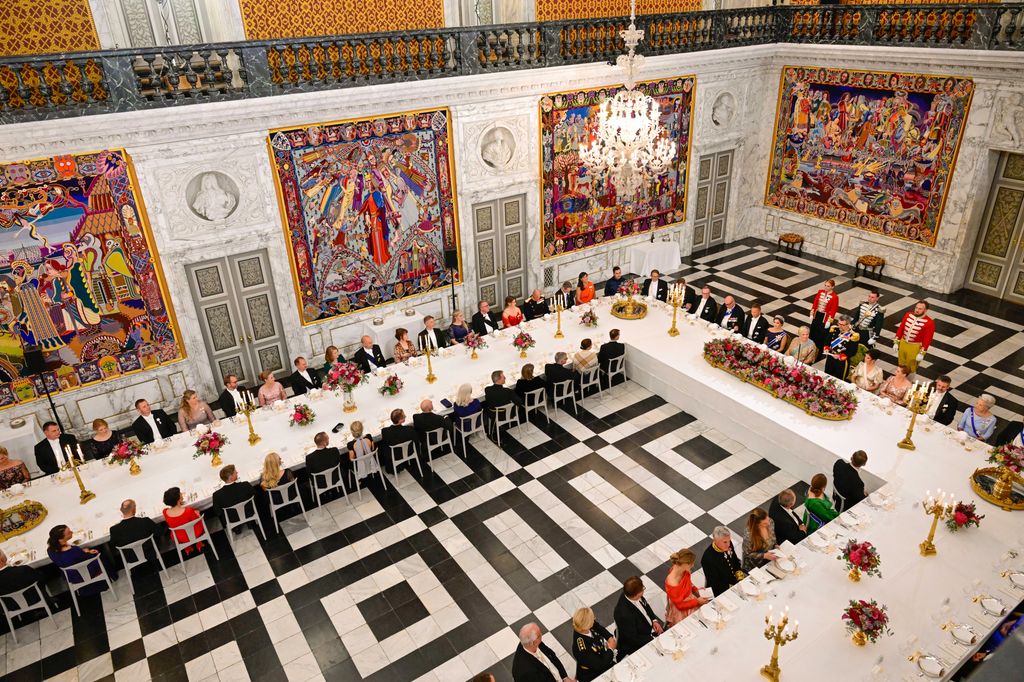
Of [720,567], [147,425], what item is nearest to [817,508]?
[720,567]

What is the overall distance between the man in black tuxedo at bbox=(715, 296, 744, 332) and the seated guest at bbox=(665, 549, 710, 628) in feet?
20.0

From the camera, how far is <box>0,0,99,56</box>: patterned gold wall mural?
9742 mm

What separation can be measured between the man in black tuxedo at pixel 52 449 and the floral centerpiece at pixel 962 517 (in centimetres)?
1028

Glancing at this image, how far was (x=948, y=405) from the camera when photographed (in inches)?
355

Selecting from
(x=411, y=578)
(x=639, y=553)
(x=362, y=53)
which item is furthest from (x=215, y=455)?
(x=362, y=53)

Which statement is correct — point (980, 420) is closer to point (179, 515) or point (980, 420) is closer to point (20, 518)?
point (179, 515)

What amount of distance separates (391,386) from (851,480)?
5990 millimetres

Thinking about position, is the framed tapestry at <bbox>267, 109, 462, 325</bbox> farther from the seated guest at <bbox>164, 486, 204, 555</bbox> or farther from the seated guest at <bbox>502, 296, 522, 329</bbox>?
the seated guest at <bbox>164, 486, 204, 555</bbox>

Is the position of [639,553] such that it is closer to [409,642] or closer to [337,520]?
[409,642]

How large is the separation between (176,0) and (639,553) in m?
10.7

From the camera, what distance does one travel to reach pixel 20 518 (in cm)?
768

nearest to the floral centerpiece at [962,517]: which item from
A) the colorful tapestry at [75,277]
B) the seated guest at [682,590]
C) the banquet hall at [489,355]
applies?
the banquet hall at [489,355]

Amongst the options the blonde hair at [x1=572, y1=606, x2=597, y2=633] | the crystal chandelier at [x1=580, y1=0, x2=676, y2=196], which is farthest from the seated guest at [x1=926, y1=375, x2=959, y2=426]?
the blonde hair at [x1=572, y1=606, x2=597, y2=633]

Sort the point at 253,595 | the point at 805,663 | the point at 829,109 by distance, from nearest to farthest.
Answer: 1. the point at 805,663
2. the point at 253,595
3. the point at 829,109
